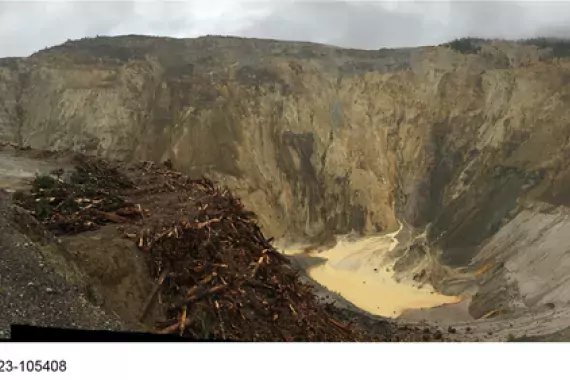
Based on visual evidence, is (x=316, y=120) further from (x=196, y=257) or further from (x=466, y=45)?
(x=196, y=257)

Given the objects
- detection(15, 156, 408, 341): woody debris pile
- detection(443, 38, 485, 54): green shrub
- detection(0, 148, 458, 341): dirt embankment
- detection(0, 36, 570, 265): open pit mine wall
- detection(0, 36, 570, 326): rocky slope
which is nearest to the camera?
detection(0, 148, 458, 341): dirt embankment

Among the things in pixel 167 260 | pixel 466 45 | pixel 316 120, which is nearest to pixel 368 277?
pixel 316 120

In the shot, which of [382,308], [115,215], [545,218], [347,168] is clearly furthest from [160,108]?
[115,215]

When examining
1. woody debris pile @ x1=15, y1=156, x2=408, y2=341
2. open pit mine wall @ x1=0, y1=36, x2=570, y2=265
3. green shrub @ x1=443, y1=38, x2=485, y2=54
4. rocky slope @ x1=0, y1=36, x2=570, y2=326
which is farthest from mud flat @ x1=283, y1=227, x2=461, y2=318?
green shrub @ x1=443, y1=38, x2=485, y2=54

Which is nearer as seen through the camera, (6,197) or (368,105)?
(6,197)

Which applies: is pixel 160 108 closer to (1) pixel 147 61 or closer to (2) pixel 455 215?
(1) pixel 147 61

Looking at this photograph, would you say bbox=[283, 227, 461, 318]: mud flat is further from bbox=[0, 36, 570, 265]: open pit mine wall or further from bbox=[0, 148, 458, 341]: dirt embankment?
bbox=[0, 148, 458, 341]: dirt embankment
